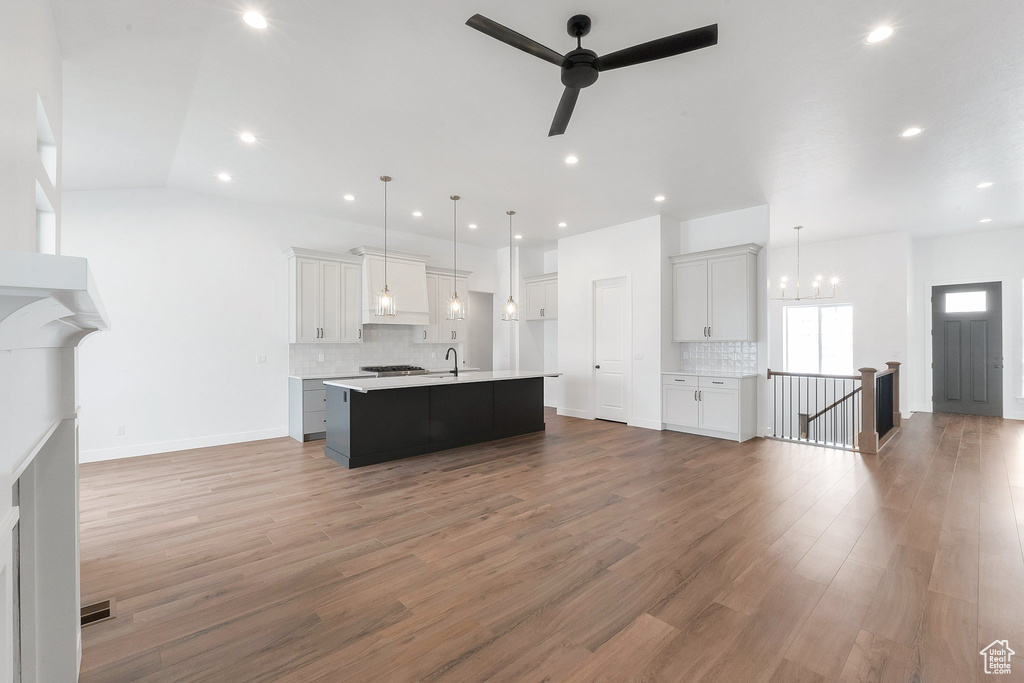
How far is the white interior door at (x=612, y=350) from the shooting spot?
720cm

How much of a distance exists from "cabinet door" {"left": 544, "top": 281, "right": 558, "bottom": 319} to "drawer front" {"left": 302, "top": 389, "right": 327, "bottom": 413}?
4267 millimetres

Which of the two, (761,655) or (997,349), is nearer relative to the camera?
(761,655)

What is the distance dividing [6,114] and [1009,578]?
5.11 metres

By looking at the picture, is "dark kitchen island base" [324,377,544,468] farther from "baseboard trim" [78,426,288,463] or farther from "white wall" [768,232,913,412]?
"white wall" [768,232,913,412]

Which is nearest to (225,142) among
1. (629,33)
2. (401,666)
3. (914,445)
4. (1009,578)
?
(629,33)

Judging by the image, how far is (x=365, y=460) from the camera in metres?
4.82

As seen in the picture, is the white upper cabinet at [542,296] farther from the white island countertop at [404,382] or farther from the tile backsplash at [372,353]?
the white island countertop at [404,382]

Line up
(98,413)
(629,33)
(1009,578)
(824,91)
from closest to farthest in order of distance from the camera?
1. (1009,578)
2. (629,33)
3. (824,91)
4. (98,413)

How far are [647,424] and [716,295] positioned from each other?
2.08 metres

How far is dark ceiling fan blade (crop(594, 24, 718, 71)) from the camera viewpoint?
7.62 feet

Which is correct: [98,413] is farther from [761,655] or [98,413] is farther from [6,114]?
[761,655]

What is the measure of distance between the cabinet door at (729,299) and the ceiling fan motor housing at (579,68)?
14.4 feet

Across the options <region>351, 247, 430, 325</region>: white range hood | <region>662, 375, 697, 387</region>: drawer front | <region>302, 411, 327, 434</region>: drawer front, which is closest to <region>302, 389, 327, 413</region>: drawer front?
<region>302, 411, 327, 434</region>: drawer front

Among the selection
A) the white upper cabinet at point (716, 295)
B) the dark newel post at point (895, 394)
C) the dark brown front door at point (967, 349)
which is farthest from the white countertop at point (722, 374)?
the dark brown front door at point (967, 349)
